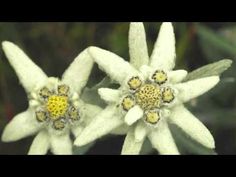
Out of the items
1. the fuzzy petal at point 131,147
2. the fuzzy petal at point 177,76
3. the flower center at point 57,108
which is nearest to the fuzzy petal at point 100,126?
the fuzzy petal at point 131,147

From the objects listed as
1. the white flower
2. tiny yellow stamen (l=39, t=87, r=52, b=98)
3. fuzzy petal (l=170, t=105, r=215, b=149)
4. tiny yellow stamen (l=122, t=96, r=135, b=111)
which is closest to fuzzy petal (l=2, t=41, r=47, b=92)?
the white flower

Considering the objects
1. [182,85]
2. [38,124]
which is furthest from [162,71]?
[38,124]

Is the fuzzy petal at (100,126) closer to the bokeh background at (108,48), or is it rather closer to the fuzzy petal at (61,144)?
the fuzzy petal at (61,144)

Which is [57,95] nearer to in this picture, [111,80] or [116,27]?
[111,80]

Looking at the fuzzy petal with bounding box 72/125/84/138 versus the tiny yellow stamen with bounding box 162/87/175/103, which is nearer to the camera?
the tiny yellow stamen with bounding box 162/87/175/103

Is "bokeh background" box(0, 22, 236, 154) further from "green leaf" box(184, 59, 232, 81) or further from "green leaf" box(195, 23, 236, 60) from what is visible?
"green leaf" box(184, 59, 232, 81)

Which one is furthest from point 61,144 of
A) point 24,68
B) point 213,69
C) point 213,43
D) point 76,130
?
point 213,43
